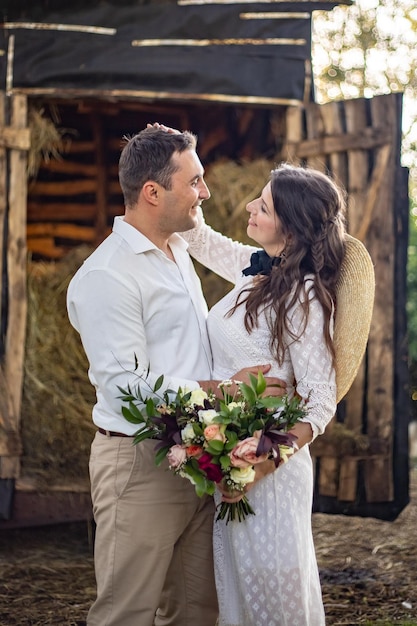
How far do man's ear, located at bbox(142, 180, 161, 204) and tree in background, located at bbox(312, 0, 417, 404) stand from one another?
29.8ft

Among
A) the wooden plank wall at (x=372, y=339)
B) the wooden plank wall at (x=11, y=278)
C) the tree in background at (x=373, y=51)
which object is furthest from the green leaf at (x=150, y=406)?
the tree in background at (x=373, y=51)

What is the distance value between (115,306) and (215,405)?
1.65ft

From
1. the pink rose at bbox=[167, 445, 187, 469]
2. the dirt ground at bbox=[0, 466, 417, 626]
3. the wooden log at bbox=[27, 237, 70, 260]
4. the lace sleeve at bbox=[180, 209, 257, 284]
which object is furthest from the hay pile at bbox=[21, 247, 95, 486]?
the pink rose at bbox=[167, 445, 187, 469]

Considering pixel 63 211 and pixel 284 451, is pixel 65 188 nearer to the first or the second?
pixel 63 211

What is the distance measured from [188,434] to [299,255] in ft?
2.67

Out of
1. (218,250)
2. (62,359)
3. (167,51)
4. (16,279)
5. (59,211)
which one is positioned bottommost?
(62,359)

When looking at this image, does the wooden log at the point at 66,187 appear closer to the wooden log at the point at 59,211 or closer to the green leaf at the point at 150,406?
the wooden log at the point at 59,211

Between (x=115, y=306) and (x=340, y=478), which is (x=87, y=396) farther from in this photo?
(x=115, y=306)

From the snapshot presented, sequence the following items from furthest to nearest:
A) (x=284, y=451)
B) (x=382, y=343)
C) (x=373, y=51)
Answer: (x=373, y=51), (x=382, y=343), (x=284, y=451)

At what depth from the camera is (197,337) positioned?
11.1ft

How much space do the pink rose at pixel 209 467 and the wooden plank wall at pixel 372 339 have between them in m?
2.90

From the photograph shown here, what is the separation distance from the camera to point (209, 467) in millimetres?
2945

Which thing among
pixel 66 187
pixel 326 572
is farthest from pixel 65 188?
pixel 326 572

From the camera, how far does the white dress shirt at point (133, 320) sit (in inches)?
123
